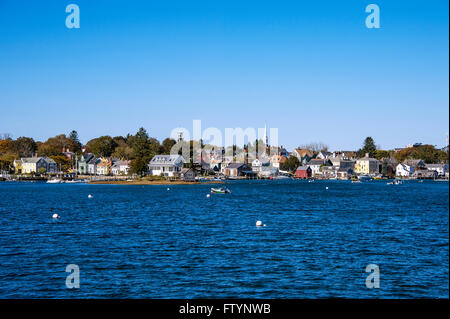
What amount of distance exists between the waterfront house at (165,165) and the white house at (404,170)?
7876 centimetres

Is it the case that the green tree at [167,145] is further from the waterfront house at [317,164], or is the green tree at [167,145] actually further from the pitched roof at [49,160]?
the waterfront house at [317,164]

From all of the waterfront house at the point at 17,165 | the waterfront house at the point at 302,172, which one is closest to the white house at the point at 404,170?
the waterfront house at the point at 302,172

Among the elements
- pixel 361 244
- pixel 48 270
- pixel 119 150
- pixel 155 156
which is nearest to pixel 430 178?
pixel 155 156

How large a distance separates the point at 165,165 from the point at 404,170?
8406cm

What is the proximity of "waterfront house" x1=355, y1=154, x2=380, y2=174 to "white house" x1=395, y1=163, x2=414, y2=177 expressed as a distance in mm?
9026

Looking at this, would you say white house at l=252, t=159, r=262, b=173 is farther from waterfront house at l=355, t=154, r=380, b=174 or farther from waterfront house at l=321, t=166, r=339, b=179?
waterfront house at l=355, t=154, r=380, b=174

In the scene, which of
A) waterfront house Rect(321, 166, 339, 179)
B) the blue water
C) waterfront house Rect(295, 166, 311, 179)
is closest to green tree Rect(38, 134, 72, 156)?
waterfront house Rect(295, 166, 311, 179)

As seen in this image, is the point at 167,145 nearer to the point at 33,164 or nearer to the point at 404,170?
the point at 33,164

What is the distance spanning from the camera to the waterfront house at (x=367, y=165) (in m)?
169

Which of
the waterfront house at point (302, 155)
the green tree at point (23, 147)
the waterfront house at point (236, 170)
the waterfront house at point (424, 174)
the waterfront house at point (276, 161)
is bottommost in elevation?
the waterfront house at point (424, 174)

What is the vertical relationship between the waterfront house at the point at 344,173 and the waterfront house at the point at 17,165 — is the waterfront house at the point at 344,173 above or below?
below

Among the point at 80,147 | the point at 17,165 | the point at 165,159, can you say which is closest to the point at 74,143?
the point at 80,147

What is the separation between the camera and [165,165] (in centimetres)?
13250

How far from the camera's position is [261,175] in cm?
16350
